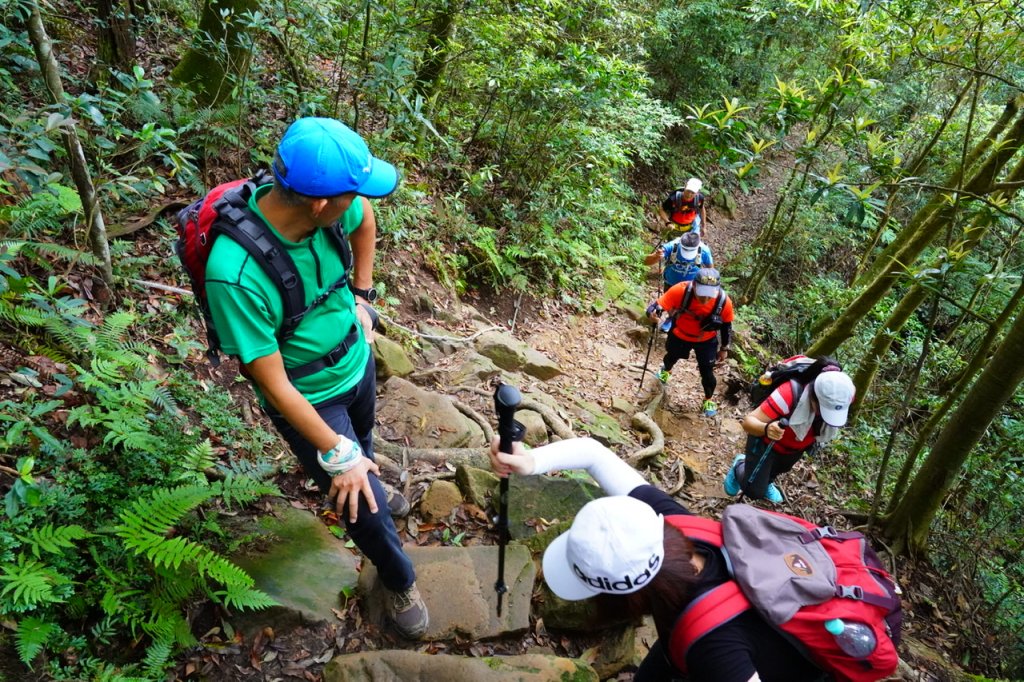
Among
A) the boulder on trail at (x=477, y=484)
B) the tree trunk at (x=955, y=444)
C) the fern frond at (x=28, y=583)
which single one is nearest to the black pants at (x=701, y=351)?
the tree trunk at (x=955, y=444)

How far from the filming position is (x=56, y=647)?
2500mm

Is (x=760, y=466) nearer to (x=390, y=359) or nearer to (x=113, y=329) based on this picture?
(x=390, y=359)

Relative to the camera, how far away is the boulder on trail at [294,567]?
3223mm

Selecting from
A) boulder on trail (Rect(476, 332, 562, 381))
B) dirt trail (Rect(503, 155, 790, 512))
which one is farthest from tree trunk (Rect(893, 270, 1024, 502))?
boulder on trail (Rect(476, 332, 562, 381))

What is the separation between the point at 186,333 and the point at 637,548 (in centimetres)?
408

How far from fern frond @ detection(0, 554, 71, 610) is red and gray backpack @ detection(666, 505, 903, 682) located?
2704 millimetres

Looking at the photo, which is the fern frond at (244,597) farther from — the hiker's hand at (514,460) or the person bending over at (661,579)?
the person bending over at (661,579)

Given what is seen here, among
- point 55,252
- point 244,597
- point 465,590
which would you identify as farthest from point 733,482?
point 55,252

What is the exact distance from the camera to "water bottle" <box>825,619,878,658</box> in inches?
86.0

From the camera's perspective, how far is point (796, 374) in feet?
17.4

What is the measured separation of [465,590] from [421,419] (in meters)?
2.17

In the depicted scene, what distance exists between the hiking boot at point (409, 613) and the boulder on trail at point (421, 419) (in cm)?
213

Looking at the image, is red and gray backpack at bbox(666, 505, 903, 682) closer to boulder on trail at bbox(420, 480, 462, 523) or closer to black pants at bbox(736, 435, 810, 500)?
boulder on trail at bbox(420, 480, 462, 523)

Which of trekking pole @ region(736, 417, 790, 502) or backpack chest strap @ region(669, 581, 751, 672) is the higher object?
backpack chest strap @ region(669, 581, 751, 672)
